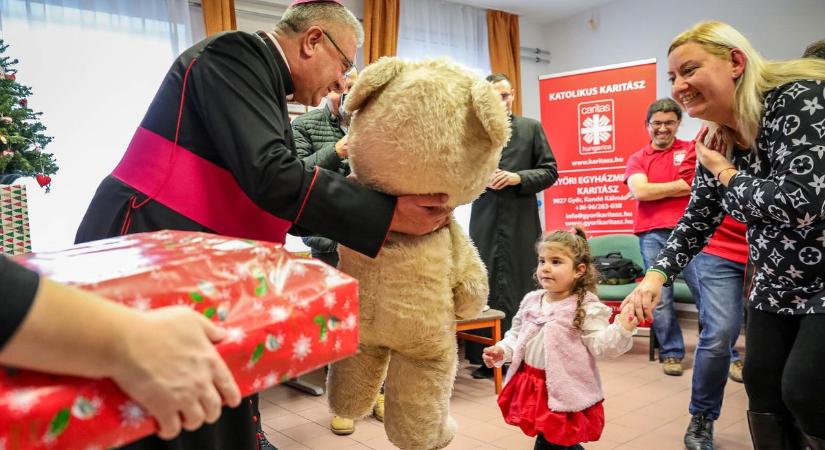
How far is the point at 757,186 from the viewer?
5.47ft

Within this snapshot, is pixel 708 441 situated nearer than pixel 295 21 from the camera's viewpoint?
No

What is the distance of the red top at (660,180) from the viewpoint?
3936mm

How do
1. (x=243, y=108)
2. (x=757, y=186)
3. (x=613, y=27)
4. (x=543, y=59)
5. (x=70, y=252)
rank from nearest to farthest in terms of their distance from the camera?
(x=70, y=252)
(x=243, y=108)
(x=757, y=186)
(x=613, y=27)
(x=543, y=59)

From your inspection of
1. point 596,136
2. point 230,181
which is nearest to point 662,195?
point 596,136

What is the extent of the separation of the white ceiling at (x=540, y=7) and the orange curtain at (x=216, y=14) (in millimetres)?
2362

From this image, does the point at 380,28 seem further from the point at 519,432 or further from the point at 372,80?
the point at 372,80

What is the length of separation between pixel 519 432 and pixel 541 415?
0.92m

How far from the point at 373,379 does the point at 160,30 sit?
3.94 m

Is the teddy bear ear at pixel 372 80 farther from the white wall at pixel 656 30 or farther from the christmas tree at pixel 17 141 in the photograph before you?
the white wall at pixel 656 30

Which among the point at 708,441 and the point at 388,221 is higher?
the point at 388,221

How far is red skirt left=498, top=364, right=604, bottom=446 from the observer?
222cm

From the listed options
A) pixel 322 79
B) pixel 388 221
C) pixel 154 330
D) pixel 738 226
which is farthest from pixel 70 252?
pixel 738 226

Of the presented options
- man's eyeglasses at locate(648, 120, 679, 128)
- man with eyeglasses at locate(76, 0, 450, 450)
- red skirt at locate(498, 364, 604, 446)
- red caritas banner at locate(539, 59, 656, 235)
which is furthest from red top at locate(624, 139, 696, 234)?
man with eyeglasses at locate(76, 0, 450, 450)

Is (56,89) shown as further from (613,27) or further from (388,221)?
(613,27)
